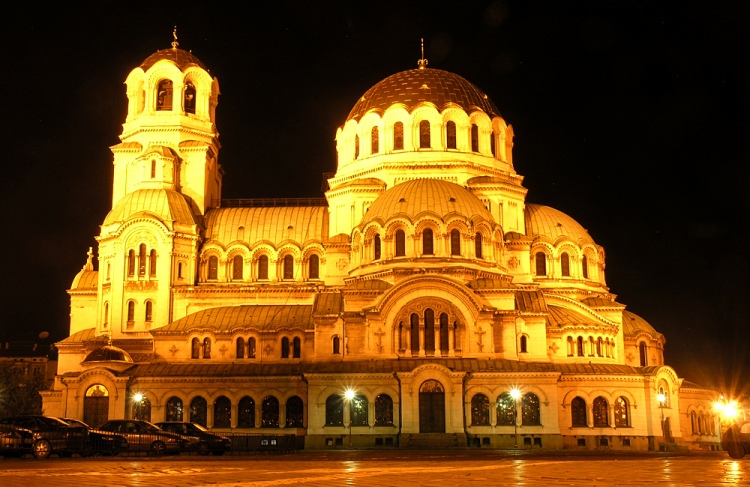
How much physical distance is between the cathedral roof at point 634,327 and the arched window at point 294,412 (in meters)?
21.6

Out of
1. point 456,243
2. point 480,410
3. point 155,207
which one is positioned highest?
point 155,207

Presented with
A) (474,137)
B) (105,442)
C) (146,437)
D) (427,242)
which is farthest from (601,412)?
(105,442)

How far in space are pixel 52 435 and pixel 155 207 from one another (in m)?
32.1

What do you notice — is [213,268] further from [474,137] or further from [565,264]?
[565,264]

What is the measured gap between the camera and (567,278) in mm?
64062

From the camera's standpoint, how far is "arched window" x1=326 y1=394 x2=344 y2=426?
173 ft

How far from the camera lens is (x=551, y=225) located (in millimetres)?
65250

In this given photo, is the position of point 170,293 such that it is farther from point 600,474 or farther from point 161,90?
point 600,474

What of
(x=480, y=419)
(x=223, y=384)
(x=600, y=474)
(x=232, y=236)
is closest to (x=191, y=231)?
(x=232, y=236)

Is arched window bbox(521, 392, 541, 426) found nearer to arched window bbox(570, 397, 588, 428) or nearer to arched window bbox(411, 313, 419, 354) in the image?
arched window bbox(570, 397, 588, 428)

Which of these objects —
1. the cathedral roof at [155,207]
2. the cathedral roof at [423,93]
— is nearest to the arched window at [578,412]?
the cathedral roof at [423,93]

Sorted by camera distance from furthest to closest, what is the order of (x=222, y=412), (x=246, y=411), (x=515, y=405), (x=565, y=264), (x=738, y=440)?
1. (x=565, y=264)
2. (x=222, y=412)
3. (x=246, y=411)
4. (x=515, y=405)
5. (x=738, y=440)

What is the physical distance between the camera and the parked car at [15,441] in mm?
31266

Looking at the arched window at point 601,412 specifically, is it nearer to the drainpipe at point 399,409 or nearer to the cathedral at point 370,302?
the cathedral at point 370,302
